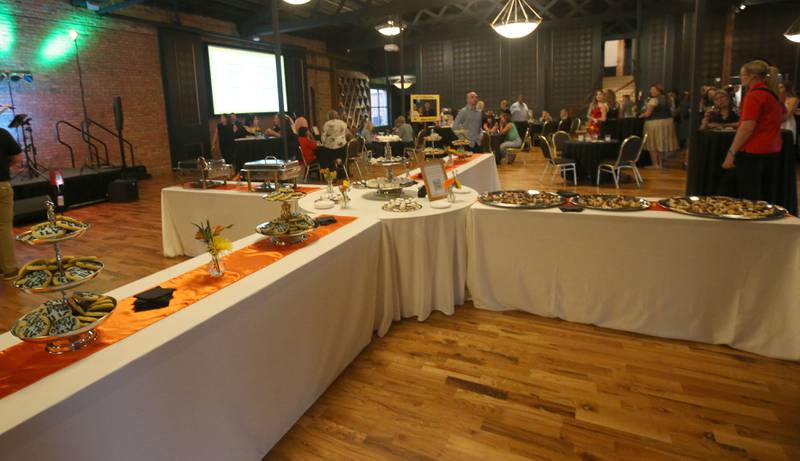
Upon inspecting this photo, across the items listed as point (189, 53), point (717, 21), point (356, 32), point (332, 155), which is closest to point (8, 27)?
point (189, 53)

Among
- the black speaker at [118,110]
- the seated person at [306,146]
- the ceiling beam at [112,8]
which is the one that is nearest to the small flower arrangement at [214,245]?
the seated person at [306,146]

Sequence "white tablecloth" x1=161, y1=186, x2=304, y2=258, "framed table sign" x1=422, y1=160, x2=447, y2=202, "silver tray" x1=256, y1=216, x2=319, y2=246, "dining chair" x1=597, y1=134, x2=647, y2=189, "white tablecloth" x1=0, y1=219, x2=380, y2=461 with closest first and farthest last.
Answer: "white tablecloth" x1=0, y1=219, x2=380, y2=461
"silver tray" x1=256, y1=216, x2=319, y2=246
"framed table sign" x1=422, y1=160, x2=447, y2=202
"white tablecloth" x1=161, y1=186, x2=304, y2=258
"dining chair" x1=597, y1=134, x2=647, y2=189

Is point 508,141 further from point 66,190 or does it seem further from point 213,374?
point 213,374

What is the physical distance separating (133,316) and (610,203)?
7.87 ft

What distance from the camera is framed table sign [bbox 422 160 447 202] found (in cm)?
303

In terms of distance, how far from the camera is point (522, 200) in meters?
2.90

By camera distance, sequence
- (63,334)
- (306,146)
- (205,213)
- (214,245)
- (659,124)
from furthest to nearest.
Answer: (659,124) < (306,146) < (205,213) < (214,245) < (63,334)

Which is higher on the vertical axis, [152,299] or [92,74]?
[92,74]

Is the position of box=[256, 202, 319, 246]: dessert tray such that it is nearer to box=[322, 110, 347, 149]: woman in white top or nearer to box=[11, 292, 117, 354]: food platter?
box=[11, 292, 117, 354]: food platter

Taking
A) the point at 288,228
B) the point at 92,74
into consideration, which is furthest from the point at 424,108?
the point at 288,228

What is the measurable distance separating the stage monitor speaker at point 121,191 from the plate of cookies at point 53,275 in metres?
6.49

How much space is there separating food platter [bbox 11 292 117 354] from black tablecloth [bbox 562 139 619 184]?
21.7 ft

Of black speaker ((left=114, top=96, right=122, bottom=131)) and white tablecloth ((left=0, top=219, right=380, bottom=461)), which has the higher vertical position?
black speaker ((left=114, top=96, right=122, bottom=131))

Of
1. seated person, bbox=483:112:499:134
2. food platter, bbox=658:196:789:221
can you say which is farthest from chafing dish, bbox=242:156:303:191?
seated person, bbox=483:112:499:134
